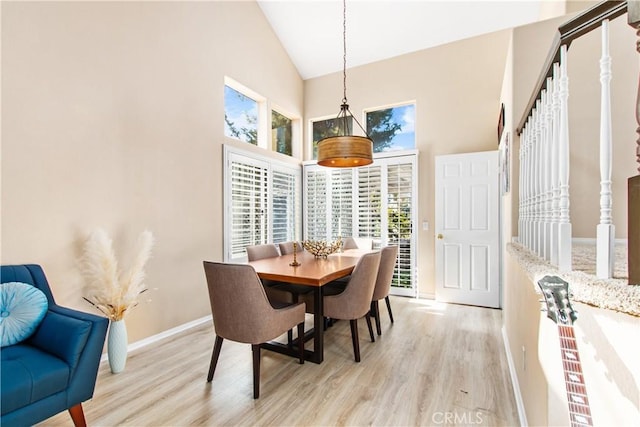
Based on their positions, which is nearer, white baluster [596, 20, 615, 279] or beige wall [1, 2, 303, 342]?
white baluster [596, 20, 615, 279]

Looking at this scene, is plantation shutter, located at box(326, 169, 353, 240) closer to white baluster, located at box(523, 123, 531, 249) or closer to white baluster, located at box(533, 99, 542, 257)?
white baluster, located at box(523, 123, 531, 249)

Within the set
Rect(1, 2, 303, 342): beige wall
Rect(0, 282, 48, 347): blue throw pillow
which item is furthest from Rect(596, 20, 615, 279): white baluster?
Rect(1, 2, 303, 342): beige wall

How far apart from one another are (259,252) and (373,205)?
222cm

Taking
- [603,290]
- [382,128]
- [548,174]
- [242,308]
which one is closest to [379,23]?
[382,128]

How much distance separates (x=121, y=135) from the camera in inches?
109

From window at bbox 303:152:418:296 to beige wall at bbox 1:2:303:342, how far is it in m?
2.00

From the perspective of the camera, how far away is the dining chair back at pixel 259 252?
132 inches

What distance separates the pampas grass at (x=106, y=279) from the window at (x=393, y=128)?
388 centimetres

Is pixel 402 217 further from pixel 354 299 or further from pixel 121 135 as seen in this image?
pixel 121 135

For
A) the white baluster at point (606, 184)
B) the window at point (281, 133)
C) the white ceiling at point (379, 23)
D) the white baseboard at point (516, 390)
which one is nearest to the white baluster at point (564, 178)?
the white baluster at point (606, 184)

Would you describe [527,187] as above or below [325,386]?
above

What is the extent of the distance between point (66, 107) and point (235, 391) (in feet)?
8.28

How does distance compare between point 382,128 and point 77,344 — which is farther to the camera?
point 382,128

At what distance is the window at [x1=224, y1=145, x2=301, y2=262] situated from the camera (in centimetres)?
394
